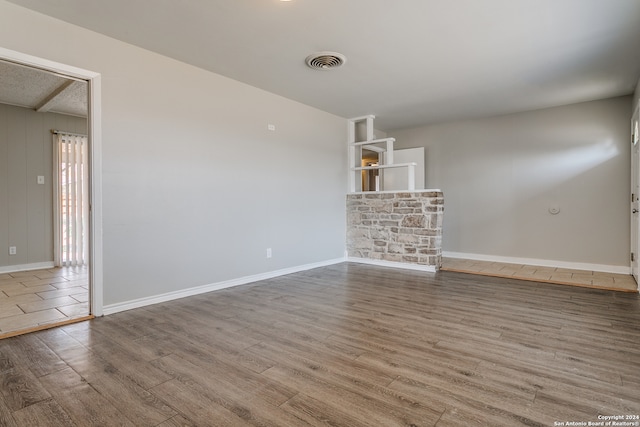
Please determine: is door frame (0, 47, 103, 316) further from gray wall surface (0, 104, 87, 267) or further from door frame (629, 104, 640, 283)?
door frame (629, 104, 640, 283)

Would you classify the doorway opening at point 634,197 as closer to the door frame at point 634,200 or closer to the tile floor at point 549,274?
the door frame at point 634,200

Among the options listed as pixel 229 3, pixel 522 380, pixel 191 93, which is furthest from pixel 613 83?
pixel 191 93

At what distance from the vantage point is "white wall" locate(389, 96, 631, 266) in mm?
4949

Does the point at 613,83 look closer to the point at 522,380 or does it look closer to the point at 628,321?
the point at 628,321

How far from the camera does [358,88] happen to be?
175 inches

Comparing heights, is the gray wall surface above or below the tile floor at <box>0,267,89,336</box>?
above

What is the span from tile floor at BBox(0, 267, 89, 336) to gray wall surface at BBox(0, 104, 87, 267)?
45 centimetres

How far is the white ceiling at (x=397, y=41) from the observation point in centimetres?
262

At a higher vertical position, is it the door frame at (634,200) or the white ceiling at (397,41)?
the white ceiling at (397,41)

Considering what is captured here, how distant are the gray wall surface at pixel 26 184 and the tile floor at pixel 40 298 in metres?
0.45

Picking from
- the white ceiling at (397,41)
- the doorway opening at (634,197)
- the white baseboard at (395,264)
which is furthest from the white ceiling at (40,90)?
the doorway opening at (634,197)

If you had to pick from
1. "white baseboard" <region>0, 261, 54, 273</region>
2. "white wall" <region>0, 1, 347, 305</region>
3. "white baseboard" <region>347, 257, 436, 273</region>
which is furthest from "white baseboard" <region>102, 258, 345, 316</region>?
"white baseboard" <region>0, 261, 54, 273</region>

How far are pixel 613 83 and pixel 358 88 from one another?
322 centimetres

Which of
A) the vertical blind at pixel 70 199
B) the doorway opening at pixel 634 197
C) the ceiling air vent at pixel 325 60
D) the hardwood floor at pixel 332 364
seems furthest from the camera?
the vertical blind at pixel 70 199
